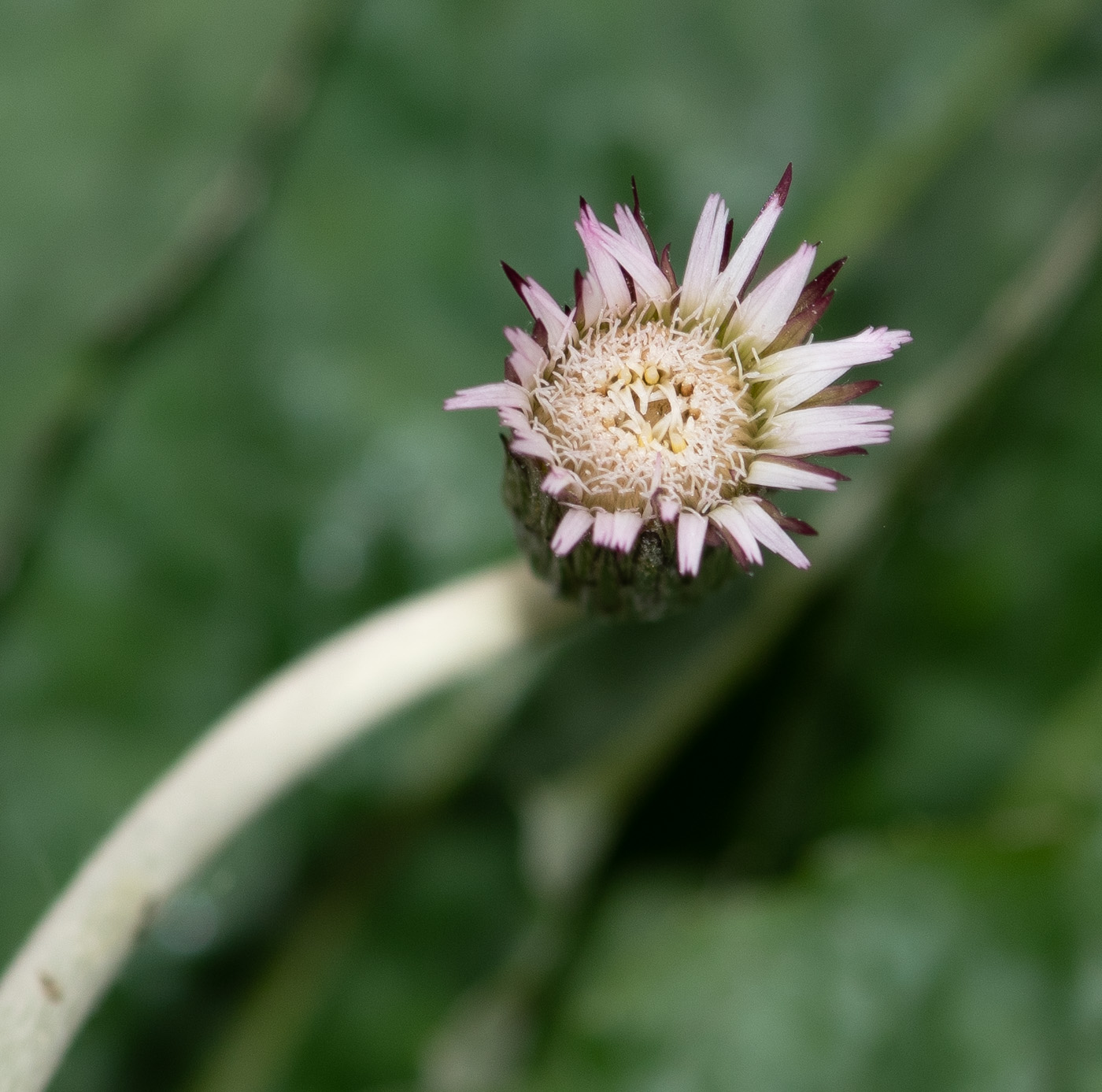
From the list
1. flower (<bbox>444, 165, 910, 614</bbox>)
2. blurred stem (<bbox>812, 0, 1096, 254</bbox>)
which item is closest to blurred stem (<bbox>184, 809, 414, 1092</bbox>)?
A: flower (<bbox>444, 165, 910, 614</bbox>)

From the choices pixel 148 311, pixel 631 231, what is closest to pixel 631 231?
pixel 631 231

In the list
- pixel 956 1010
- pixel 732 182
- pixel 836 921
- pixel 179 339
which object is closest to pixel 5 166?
pixel 179 339

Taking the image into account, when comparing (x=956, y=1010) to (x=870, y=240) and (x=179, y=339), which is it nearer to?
(x=870, y=240)

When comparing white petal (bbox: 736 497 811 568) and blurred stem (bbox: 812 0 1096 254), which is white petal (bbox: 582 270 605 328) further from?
blurred stem (bbox: 812 0 1096 254)

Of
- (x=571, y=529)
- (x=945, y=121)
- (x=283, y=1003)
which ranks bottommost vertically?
(x=283, y=1003)

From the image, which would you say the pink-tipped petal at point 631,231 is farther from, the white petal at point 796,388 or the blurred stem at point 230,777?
the blurred stem at point 230,777

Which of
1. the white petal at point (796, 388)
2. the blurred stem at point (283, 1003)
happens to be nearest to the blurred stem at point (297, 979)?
the blurred stem at point (283, 1003)

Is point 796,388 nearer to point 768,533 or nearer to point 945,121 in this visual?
point 768,533
